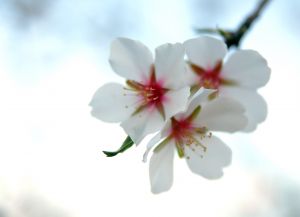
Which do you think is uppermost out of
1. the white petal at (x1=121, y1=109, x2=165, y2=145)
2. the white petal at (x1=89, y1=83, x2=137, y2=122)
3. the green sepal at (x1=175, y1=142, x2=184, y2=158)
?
the white petal at (x1=89, y1=83, x2=137, y2=122)

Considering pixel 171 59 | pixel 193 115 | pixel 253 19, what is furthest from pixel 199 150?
pixel 253 19

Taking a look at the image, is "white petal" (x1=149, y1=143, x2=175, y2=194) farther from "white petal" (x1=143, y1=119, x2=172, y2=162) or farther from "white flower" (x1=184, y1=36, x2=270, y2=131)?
"white flower" (x1=184, y1=36, x2=270, y2=131)

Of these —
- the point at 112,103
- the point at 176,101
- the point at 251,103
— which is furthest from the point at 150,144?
the point at 251,103

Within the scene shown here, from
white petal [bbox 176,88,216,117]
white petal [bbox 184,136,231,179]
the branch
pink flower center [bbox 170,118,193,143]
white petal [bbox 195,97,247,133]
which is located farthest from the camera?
the branch

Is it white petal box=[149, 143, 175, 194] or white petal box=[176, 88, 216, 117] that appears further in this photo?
white petal box=[149, 143, 175, 194]

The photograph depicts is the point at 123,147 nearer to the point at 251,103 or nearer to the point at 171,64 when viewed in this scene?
the point at 171,64

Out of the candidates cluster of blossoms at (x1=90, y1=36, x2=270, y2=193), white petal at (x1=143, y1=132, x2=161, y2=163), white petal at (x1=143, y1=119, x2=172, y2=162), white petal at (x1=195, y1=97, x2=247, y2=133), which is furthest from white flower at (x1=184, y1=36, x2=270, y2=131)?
white petal at (x1=143, y1=132, x2=161, y2=163)

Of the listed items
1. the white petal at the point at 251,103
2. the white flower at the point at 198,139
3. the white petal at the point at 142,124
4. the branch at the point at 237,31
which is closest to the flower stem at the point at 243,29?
the branch at the point at 237,31
